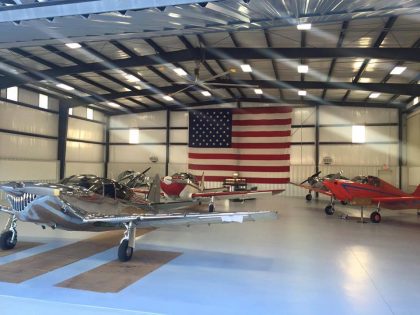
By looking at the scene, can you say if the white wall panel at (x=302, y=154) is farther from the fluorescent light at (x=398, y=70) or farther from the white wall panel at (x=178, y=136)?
the fluorescent light at (x=398, y=70)

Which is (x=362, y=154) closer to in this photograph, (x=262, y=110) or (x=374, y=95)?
(x=374, y=95)

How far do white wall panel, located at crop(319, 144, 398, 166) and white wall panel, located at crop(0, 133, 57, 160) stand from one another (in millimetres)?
15307

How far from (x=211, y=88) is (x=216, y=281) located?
14.7 metres

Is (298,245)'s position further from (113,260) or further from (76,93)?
(76,93)

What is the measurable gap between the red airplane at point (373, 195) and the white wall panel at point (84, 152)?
1483 centimetres

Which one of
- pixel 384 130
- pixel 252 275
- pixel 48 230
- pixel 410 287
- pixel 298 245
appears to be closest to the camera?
pixel 410 287

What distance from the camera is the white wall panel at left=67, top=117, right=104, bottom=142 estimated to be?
20.5 meters

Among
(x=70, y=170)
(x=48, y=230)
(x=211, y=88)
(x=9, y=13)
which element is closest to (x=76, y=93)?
(x=70, y=170)

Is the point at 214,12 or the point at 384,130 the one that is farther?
the point at 384,130

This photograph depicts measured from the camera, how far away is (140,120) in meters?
23.5

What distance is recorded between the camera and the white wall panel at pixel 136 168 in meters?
22.9

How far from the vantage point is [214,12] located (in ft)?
12.3

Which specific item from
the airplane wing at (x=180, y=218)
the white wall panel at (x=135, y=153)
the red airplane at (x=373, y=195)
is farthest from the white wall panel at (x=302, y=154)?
the airplane wing at (x=180, y=218)

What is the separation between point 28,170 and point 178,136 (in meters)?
9.40
